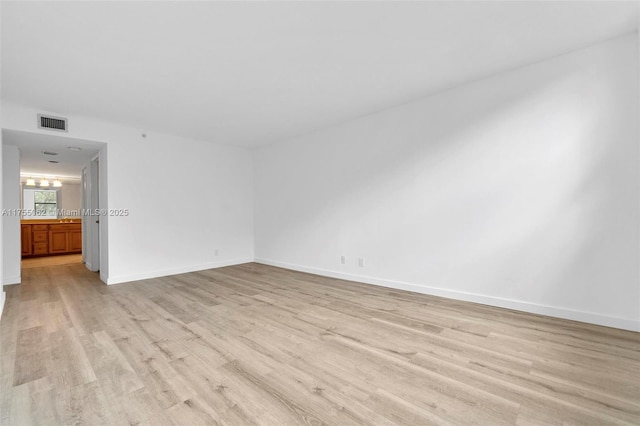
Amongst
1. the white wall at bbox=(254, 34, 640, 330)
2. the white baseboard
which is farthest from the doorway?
the white baseboard

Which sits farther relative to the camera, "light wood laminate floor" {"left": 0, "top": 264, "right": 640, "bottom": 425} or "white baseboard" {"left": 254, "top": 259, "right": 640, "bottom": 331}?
"white baseboard" {"left": 254, "top": 259, "right": 640, "bottom": 331}

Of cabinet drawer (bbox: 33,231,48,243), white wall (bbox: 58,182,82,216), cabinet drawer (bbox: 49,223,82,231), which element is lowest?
cabinet drawer (bbox: 33,231,48,243)

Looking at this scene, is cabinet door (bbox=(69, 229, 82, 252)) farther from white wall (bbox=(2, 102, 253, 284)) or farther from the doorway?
white wall (bbox=(2, 102, 253, 284))

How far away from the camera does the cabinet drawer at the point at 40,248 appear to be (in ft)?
22.4

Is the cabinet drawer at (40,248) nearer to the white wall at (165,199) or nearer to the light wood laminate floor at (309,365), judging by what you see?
the white wall at (165,199)

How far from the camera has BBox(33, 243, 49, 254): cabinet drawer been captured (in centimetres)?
682

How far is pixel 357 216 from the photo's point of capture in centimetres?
426

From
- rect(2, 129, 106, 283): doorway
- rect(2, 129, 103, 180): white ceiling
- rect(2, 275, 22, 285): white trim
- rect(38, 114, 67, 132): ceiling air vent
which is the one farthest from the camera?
rect(2, 129, 106, 283): doorway

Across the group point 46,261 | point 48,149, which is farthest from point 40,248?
point 48,149

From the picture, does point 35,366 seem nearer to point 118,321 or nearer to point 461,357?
point 118,321

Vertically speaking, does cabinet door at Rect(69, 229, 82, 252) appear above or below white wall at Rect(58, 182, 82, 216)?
below

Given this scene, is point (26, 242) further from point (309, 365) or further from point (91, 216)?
point (309, 365)

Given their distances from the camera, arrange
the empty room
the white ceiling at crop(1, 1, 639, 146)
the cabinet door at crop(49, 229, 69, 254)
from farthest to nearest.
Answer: the cabinet door at crop(49, 229, 69, 254) < the white ceiling at crop(1, 1, 639, 146) < the empty room

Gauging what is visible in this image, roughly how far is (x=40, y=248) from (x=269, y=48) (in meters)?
8.34
